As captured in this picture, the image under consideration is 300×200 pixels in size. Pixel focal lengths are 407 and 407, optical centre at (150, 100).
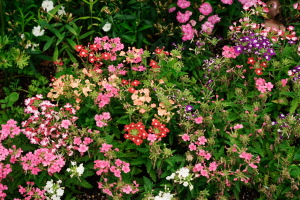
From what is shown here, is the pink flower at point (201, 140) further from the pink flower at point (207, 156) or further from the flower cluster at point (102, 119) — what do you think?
the flower cluster at point (102, 119)

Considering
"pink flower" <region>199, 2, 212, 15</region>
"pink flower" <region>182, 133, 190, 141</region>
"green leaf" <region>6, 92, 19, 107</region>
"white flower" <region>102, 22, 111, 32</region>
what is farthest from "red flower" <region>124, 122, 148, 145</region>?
"pink flower" <region>199, 2, 212, 15</region>

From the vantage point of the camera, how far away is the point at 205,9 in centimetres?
471

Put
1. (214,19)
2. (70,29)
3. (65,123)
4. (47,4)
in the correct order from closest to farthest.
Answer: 1. (65,123)
2. (70,29)
3. (47,4)
4. (214,19)

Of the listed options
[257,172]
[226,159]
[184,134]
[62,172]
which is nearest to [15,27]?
[62,172]

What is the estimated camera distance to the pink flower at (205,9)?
4.70 m

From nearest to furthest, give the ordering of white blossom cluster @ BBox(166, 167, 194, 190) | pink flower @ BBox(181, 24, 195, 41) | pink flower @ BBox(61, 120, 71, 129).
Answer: white blossom cluster @ BBox(166, 167, 194, 190) → pink flower @ BBox(61, 120, 71, 129) → pink flower @ BBox(181, 24, 195, 41)

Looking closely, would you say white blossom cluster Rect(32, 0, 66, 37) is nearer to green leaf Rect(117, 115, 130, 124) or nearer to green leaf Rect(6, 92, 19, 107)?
green leaf Rect(6, 92, 19, 107)

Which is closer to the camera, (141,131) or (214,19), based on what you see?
(141,131)

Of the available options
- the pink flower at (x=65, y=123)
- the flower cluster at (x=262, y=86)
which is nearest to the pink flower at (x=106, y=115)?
the pink flower at (x=65, y=123)

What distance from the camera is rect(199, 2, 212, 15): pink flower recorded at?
15.4 ft

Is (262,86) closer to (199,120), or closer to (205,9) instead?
(199,120)

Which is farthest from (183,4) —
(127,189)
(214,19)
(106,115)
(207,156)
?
(127,189)

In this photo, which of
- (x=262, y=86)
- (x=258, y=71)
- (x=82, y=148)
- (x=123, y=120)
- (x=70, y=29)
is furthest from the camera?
(x=70, y=29)

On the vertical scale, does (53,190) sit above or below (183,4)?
below
